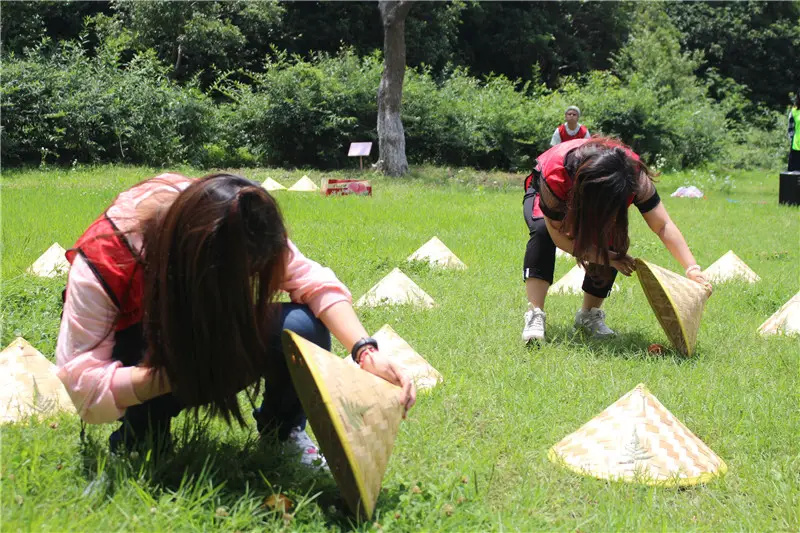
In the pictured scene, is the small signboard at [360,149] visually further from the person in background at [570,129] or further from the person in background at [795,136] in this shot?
the person in background at [795,136]

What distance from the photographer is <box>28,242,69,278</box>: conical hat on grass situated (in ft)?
16.5

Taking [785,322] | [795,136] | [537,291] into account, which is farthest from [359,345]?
[795,136]

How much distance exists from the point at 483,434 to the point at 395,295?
204 cm

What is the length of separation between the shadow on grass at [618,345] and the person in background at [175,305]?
2.00 metres

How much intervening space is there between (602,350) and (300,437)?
2005 mm

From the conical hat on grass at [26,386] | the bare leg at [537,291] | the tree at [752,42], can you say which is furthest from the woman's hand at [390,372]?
the tree at [752,42]

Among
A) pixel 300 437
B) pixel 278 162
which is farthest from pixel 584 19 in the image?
pixel 300 437

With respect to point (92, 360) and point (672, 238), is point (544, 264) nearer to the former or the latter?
point (672, 238)

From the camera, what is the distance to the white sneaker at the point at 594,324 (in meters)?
4.30

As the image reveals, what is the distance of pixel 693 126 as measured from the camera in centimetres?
1994

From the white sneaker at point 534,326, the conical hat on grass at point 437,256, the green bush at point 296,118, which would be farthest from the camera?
the green bush at point 296,118

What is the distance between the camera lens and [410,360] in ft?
11.3

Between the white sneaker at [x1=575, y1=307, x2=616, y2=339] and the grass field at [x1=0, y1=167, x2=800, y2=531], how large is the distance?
10cm

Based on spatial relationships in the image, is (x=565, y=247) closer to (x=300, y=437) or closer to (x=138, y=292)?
(x=300, y=437)
